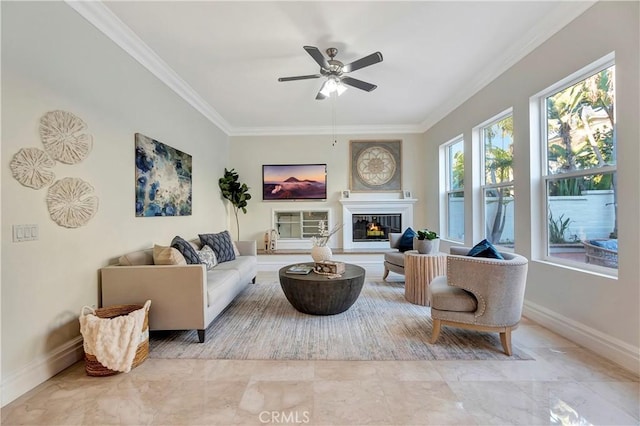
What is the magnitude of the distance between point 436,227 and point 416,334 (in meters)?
3.34

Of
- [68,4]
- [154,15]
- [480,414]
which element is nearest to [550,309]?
[480,414]

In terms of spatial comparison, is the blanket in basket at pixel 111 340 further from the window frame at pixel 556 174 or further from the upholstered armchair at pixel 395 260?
the window frame at pixel 556 174

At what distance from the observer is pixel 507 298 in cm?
219

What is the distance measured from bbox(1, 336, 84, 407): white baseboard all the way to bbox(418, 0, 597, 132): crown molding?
492 cm

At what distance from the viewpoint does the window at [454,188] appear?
4736 millimetres

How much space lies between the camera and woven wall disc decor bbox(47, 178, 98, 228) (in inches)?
79.7

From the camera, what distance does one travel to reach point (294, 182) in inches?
237

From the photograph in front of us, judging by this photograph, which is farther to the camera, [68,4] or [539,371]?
[68,4]

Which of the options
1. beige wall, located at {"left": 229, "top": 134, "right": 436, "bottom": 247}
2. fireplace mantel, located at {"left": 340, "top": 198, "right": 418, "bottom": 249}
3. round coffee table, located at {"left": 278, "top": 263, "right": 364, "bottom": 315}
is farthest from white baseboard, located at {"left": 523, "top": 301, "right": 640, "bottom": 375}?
beige wall, located at {"left": 229, "top": 134, "right": 436, "bottom": 247}

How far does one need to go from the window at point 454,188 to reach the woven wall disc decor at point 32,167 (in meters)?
5.12

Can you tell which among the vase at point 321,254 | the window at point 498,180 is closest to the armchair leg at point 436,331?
the vase at point 321,254

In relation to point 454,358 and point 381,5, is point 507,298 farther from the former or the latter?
point 381,5

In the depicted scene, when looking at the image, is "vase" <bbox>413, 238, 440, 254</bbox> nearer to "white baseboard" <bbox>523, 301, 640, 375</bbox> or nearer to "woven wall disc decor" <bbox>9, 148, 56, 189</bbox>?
"white baseboard" <bbox>523, 301, 640, 375</bbox>

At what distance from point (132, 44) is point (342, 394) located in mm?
3677
